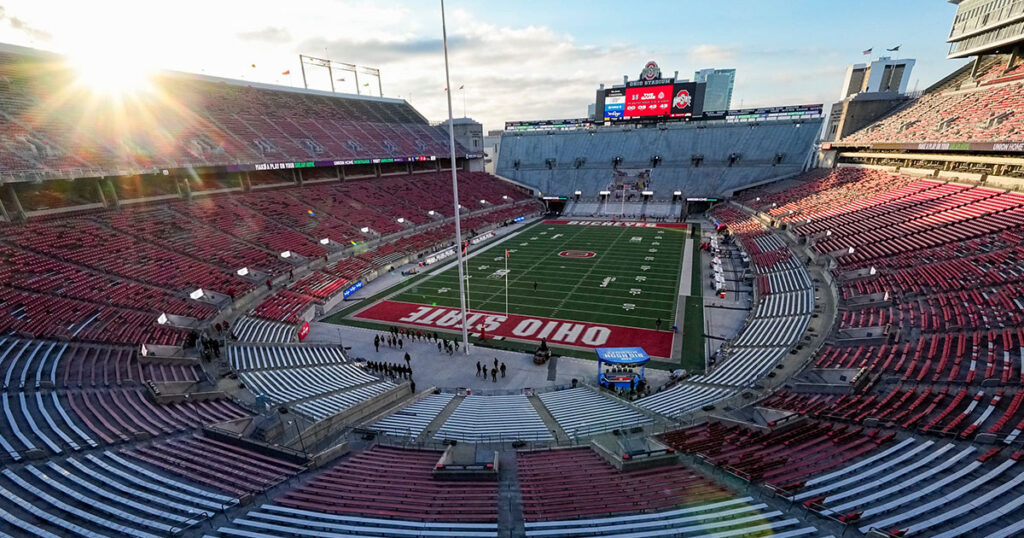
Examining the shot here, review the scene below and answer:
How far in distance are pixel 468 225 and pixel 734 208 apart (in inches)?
1394

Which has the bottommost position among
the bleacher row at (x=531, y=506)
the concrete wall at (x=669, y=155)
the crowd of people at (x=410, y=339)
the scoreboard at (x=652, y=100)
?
the crowd of people at (x=410, y=339)

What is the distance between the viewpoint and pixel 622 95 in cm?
6397

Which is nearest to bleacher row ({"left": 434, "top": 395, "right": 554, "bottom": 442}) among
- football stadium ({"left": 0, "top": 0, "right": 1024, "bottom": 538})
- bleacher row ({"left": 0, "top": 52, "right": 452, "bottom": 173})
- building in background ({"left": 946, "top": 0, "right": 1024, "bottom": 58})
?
football stadium ({"left": 0, "top": 0, "right": 1024, "bottom": 538})

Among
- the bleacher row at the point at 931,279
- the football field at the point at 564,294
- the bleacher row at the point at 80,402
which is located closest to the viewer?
the bleacher row at the point at 80,402

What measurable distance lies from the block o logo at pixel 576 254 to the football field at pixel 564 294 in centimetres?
10

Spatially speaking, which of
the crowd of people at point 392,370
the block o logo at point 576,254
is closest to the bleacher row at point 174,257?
the crowd of people at point 392,370

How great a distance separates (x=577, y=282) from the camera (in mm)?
32750

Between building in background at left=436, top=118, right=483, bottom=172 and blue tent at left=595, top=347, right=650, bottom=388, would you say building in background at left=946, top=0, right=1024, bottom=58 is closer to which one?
blue tent at left=595, top=347, right=650, bottom=388

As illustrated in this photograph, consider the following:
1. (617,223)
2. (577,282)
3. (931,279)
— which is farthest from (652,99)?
(931,279)

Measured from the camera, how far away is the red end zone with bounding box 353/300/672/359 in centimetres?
2294

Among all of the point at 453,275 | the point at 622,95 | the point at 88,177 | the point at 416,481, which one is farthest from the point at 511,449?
the point at 622,95

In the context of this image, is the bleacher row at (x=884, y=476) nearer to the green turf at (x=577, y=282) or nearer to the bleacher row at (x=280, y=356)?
the green turf at (x=577, y=282)

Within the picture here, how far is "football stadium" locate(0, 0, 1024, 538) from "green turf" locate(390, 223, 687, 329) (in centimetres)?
41

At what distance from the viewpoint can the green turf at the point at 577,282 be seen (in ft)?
89.6
